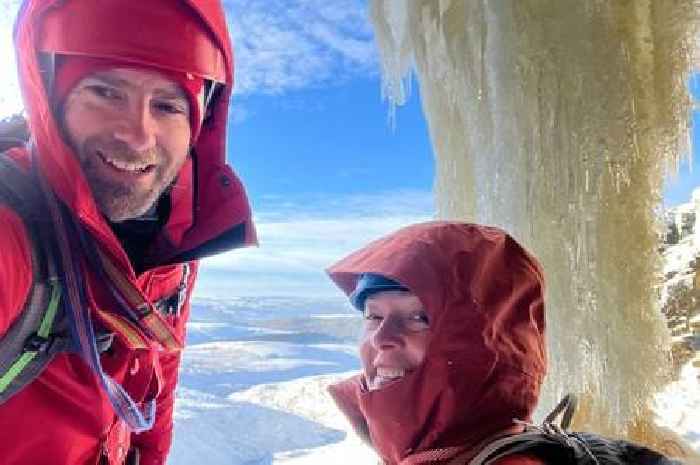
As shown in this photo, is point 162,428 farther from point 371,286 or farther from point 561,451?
point 561,451

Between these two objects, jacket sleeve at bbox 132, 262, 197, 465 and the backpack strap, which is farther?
jacket sleeve at bbox 132, 262, 197, 465

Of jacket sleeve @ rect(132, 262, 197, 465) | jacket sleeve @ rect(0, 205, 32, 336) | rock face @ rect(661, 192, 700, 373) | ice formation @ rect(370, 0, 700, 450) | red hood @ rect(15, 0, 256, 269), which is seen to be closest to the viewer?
jacket sleeve @ rect(0, 205, 32, 336)

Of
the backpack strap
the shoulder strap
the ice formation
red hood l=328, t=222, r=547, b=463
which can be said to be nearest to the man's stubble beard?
the shoulder strap

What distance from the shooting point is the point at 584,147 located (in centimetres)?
193

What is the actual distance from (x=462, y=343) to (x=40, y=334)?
50cm

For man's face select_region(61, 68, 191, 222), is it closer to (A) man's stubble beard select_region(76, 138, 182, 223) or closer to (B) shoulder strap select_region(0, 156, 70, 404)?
(A) man's stubble beard select_region(76, 138, 182, 223)

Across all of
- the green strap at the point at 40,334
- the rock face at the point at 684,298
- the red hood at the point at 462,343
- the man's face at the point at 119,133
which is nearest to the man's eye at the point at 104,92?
the man's face at the point at 119,133

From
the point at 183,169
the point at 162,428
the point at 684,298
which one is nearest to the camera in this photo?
the point at 183,169

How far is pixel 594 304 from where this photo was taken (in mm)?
2008

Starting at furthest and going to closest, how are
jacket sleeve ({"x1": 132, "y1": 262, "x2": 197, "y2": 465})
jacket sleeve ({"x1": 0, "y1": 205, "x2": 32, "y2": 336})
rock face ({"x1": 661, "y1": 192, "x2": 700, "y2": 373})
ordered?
rock face ({"x1": 661, "y1": 192, "x2": 700, "y2": 373})
jacket sleeve ({"x1": 132, "y1": 262, "x2": 197, "y2": 465})
jacket sleeve ({"x1": 0, "y1": 205, "x2": 32, "y2": 336})

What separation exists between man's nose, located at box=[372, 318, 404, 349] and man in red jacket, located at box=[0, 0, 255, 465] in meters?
0.29

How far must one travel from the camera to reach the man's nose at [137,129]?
0.89 metres

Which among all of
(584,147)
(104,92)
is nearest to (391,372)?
(104,92)

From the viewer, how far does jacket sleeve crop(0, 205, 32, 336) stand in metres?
0.70
